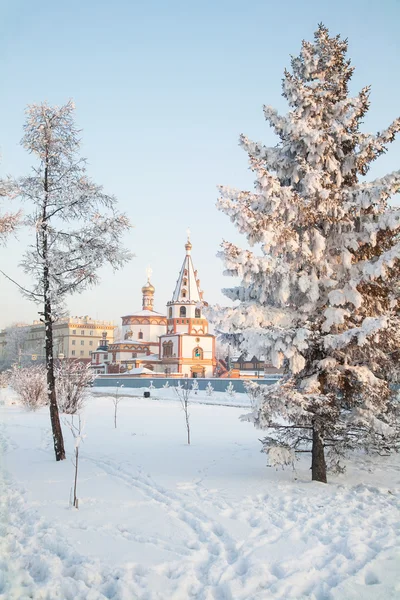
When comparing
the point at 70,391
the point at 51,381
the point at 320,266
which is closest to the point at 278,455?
the point at 320,266

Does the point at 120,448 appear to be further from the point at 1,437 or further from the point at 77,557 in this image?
the point at 77,557

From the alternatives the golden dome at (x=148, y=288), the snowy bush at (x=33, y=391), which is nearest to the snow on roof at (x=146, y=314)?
the golden dome at (x=148, y=288)

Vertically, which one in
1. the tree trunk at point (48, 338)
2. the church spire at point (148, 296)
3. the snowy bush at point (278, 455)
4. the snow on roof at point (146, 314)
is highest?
the church spire at point (148, 296)

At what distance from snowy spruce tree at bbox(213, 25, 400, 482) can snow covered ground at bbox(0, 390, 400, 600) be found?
104 cm

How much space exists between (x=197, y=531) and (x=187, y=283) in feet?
203

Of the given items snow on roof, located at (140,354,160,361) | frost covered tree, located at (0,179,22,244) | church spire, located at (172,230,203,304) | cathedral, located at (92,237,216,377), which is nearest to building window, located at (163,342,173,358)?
cathedral, located at (92,237,216,377)

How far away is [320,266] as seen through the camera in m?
7.62

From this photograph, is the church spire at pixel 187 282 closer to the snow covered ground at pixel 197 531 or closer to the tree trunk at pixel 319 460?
the snow covered ground at pixel 197 531

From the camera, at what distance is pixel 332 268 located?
7855 millimetres

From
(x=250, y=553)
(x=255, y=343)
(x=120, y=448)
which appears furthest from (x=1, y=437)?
(x=250, y=553)

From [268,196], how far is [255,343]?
2.33 metres

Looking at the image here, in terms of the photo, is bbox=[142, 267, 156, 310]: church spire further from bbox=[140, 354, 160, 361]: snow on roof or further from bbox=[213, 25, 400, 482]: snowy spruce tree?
bbox=[213, 25, 400, 482]: snowy spruce tree

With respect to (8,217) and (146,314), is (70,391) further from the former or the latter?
(146,314)

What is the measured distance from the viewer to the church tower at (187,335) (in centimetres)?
6469
